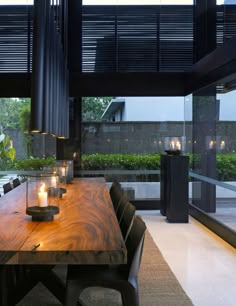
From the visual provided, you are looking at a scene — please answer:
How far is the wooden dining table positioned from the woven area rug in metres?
0.24

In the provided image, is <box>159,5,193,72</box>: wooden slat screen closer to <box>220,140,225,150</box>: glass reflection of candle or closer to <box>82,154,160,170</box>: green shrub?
<box>82,154,160,170</box>: green shrub

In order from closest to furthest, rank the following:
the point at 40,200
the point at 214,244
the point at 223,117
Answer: the point at 40,200, the point at 214,244, the point at 223,117

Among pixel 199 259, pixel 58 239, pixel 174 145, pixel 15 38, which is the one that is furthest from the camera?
pixel 15 38

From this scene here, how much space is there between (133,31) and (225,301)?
5.22 meters

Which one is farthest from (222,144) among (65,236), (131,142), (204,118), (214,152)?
(65,236)

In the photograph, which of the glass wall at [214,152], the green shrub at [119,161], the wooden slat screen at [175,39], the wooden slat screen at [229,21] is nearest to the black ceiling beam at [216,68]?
the glass wall at [214,152]

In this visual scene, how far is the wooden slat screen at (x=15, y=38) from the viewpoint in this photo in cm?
657

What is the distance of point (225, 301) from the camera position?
9.87 ft

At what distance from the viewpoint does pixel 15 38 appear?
21.6 feet

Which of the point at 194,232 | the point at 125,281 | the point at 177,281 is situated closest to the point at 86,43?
the point at 194,232

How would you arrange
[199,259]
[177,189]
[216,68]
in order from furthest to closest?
1. [177,189]
2. [216,68]
3. [199,259]

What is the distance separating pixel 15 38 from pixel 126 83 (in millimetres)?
2195

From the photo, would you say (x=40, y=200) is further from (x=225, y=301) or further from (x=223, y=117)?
(x=223, y=117)

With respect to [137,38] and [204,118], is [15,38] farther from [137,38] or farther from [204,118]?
[204,118]
